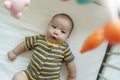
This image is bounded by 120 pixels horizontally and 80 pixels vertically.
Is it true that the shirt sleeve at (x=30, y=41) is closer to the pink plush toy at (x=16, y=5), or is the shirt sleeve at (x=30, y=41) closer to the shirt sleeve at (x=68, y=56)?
the shirt sleeve at (x=68, y=56)

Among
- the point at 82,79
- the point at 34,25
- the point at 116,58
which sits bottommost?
the point at 82,79

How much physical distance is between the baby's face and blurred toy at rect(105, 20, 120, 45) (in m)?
0.59

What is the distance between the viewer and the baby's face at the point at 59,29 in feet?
3.15

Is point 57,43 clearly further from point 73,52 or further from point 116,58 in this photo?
point 116,58

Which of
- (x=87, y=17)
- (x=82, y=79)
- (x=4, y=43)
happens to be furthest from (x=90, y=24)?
(x=4, y=43)

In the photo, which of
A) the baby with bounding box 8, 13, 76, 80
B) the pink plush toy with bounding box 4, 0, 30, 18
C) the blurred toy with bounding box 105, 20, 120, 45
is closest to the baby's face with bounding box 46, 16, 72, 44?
the baby with bounding box 8, 13, 76, 80

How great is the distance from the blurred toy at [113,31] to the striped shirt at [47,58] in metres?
0.64

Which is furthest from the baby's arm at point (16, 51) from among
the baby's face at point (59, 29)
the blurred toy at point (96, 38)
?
the blurred toy at point (96, 38)

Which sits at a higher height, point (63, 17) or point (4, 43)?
point (63, 17)

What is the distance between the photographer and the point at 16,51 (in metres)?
1.07

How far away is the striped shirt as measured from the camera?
3.32 feet

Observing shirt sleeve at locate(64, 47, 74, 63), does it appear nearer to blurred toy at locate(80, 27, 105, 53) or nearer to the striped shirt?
the striped shirt

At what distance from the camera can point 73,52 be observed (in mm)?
1053

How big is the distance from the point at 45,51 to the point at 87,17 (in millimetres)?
215
